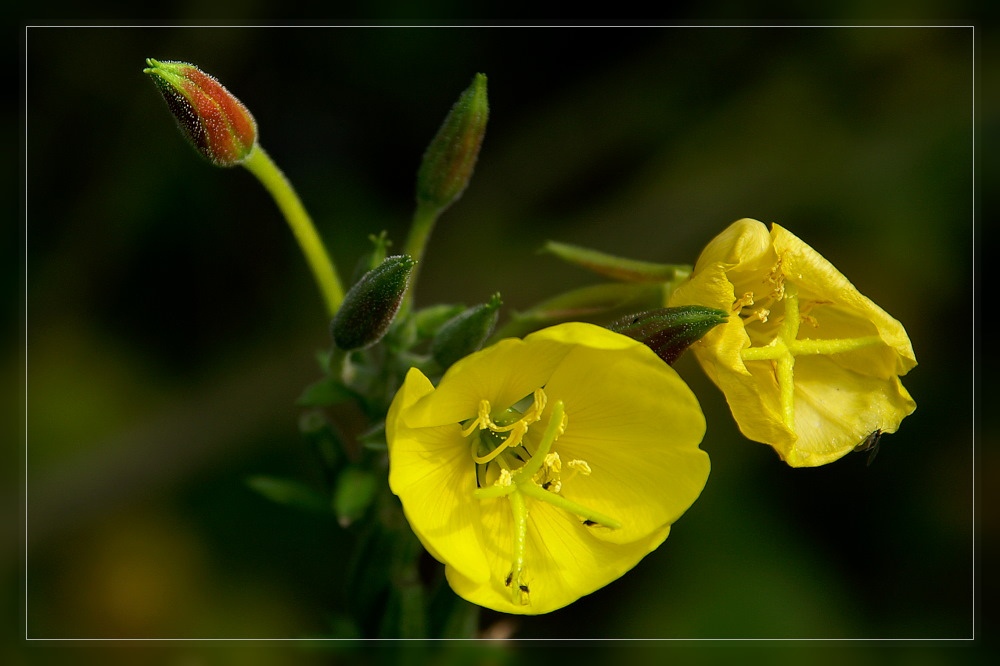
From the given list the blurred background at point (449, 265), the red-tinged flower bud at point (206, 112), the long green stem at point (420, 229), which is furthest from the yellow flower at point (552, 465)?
the blurred background at point (449, 265)

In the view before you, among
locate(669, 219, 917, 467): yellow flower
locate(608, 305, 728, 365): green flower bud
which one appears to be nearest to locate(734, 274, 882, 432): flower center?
locate(669, 219, 917, 467): yellow flower

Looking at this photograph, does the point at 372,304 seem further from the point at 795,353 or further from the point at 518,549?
the point at 795,353

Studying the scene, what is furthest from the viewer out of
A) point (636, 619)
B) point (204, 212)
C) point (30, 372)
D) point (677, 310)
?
point (204, 212)

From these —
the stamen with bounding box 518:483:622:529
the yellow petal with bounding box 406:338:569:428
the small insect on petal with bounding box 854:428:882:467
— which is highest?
the yellow petal with bounding box 406:338:569:428

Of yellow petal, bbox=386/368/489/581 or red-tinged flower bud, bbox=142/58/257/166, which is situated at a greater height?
red-tinged flower bud, bbox=142/58/257/166

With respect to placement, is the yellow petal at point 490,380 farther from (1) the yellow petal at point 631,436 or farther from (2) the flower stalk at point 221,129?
(2) the flower stalk at point 221,129

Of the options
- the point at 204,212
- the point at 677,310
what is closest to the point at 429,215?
the point at 677,310

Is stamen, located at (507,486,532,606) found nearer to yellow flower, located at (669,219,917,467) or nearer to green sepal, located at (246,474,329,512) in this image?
yellow flower, located at (669,219,917,467)

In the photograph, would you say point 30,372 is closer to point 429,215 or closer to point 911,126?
point 429,215

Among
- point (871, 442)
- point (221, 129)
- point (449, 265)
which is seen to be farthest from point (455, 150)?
point (449, 265)
